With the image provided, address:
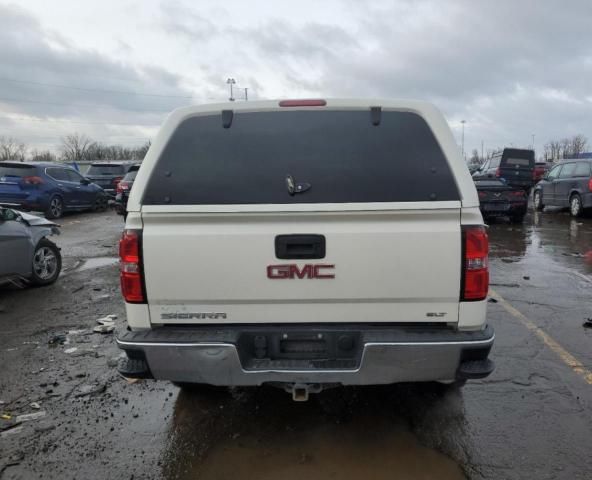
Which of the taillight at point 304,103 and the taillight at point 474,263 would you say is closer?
the taillight at point 474,263

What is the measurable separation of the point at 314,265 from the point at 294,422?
1.35 metres

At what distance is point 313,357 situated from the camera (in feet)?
9.56

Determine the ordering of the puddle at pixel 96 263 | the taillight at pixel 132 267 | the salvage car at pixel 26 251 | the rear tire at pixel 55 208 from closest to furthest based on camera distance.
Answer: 1. the taillight at pixel 132 267
2. the salvage car at pixel 26 251
3. the puddle at pixel 96 263
4. the rear tire at pixel 55 208

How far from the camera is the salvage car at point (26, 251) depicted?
661cm

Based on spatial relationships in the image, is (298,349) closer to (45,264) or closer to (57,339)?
(57,339)

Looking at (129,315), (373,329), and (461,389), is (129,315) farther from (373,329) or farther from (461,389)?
(461,389)

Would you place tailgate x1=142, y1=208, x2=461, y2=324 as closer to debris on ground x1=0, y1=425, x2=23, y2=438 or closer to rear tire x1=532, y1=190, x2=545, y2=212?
Answer: debris on ground x1=0, y1=425, x2=23, y2=438

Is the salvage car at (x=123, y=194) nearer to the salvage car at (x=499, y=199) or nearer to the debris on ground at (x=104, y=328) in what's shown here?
the debris on ground at (x=104, y=328)

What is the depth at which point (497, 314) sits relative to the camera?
584 centimetres

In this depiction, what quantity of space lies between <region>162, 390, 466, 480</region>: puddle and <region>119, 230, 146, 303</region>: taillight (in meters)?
1.08

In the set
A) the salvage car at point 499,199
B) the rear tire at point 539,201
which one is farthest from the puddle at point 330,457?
the rear tire at point 539,201

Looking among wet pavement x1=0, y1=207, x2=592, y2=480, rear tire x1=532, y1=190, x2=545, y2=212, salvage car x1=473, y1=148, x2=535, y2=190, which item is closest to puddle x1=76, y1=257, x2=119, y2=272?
wet pavement x1=0, y1=207, x2=592, y2=480

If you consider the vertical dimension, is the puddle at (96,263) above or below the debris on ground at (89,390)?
below

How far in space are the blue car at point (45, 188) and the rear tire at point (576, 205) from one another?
16.5 metres
